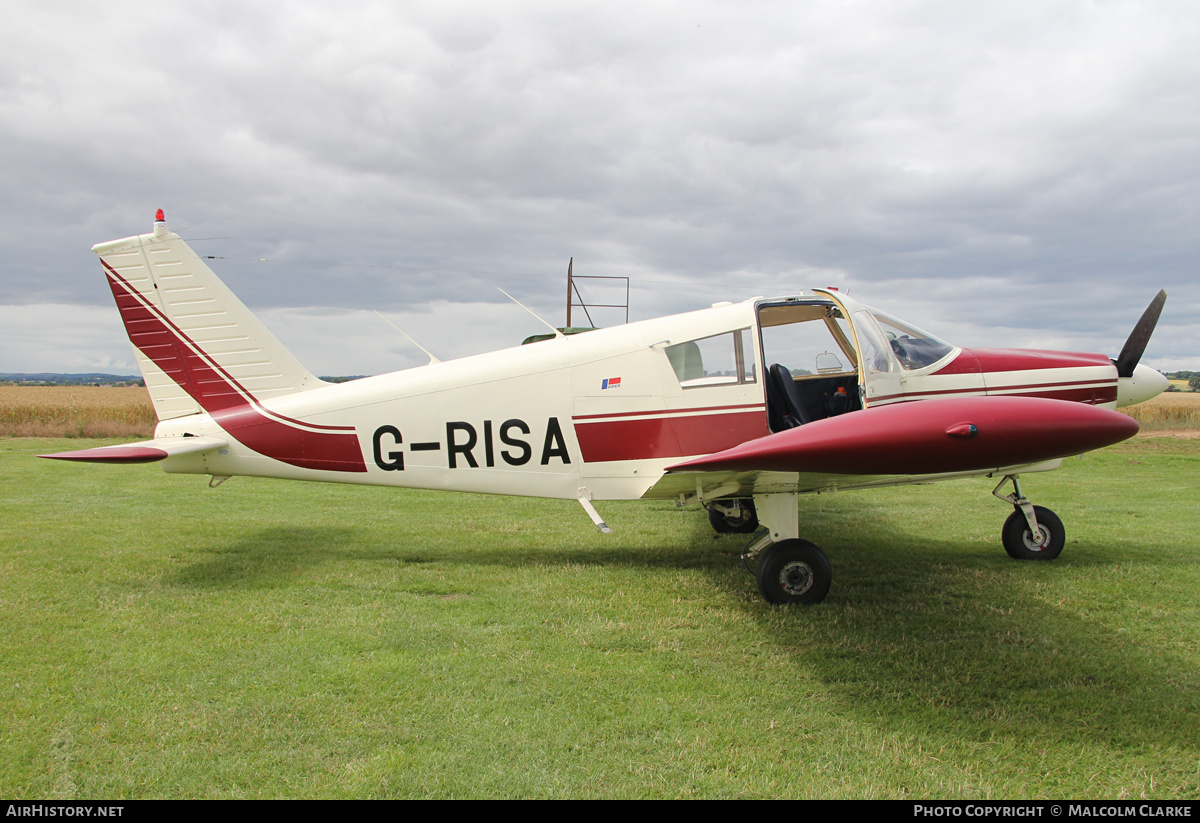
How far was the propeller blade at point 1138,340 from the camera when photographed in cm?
617

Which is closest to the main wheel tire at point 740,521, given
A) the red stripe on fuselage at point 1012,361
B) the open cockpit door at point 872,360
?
the open cockpit door at point 872,360

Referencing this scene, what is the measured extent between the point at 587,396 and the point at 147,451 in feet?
12.1

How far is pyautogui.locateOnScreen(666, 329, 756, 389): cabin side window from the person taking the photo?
227 inches

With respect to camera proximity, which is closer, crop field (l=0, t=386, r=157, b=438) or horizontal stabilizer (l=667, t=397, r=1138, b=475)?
horizontal stabilizer (l=667, t=397, r=1138, b=475)

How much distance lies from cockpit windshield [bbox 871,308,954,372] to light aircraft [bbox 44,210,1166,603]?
2 centimetres

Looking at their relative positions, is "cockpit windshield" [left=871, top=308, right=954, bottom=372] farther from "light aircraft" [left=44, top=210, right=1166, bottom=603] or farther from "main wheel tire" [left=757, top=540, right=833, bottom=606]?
"main wheel tire" [left=757, top=540, right=833, bottom=606]

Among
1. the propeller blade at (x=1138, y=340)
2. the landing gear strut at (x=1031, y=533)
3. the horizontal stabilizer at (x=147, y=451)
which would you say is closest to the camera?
the horizontal stabilizer at (x=147, y=451)

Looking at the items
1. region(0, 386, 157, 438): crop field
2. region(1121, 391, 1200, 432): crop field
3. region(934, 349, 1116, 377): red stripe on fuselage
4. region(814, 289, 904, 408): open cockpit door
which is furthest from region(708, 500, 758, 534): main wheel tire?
region(1121, 391, 1200, 432): crop field

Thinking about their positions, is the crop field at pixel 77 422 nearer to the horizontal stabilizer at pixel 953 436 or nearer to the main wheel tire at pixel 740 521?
the main wheel tire at pixel 740 521

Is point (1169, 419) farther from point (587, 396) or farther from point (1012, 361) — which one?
point (587, 396)

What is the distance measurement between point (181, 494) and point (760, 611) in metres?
9.63

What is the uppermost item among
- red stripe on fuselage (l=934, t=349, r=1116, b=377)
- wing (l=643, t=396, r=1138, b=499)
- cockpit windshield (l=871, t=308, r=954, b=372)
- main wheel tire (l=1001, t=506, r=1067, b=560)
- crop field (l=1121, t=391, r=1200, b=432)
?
cockpit windshield (l=871, t=308, r=954, b=372)

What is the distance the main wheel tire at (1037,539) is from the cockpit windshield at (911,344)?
2055 mm
